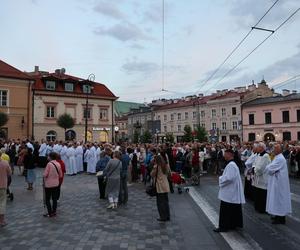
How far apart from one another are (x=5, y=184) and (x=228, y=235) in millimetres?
5426

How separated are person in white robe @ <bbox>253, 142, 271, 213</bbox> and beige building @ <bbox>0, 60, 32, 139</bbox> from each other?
132ft

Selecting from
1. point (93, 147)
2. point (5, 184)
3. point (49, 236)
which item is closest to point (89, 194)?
point (5, 184)

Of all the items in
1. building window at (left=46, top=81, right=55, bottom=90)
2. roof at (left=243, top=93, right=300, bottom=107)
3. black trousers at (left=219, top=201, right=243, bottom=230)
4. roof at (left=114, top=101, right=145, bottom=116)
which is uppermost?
roof at (left=114, top=101, right=145, bottom=116)

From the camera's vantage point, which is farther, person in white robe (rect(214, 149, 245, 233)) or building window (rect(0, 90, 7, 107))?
building window (rect(0, 90, 7, 107))

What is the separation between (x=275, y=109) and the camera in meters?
67.1

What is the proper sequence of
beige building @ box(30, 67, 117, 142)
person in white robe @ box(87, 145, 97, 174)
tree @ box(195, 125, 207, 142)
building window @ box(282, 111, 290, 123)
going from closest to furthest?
person in white robe @ box(87, 145, 97, 174) → beige building @ box(30, 67, 117, 142) → building window @ box(282, 111, 290, 123) → tree @ box(195, 125, 207, 142)

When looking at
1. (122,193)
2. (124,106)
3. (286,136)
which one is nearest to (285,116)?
(286,136)

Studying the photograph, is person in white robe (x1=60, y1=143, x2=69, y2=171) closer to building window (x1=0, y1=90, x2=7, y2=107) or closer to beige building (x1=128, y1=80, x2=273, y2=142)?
building window (x1=0, y1=90, x2=7, y2=107)

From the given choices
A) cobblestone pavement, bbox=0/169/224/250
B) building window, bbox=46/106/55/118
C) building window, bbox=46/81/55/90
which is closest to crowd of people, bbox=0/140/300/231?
cobblestone pavement, bbox=0/169/224/250

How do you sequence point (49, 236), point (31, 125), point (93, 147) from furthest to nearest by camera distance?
point (31, 125)
point (93, 147)
point (49, 236)

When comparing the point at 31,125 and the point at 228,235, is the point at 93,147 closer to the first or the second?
the point at 228,235

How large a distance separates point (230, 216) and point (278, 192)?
1.63 meters

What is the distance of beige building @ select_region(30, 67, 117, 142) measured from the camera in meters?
52.2

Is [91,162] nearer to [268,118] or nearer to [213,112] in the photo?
[268,118]
